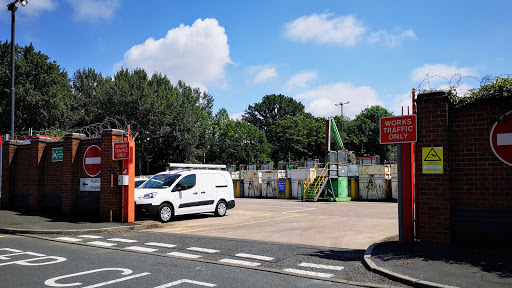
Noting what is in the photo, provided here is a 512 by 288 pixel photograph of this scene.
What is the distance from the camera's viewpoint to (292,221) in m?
14.7

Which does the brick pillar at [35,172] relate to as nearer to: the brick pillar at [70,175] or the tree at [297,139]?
the brick pillar at [70,175]

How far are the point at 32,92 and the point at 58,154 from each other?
28845mm

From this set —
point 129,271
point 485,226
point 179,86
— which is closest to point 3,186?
point 129,271

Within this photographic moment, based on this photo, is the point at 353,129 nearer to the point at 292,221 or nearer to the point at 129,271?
the point at 292,221

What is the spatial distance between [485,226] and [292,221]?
25.9ft

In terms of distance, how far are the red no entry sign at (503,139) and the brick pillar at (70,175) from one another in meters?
13.3

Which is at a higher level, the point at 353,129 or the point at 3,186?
the point at 353,129

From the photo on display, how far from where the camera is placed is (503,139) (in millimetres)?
7500

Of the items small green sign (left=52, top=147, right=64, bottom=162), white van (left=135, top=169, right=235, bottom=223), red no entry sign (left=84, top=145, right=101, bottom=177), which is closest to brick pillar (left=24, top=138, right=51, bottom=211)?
small green sign (left=52, top=147, right=64, bottom=162)

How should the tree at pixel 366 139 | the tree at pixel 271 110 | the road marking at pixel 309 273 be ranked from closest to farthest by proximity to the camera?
the road marking at pixel 309 273, the tree at pixel 366 139, the tree at pixel 271 110

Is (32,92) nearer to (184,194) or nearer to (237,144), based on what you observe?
(184,194)

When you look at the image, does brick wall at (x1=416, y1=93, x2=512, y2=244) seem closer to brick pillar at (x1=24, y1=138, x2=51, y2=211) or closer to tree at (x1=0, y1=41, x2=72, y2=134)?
brick pillar at (x1=24, y1=138, x2=51, y2=211)

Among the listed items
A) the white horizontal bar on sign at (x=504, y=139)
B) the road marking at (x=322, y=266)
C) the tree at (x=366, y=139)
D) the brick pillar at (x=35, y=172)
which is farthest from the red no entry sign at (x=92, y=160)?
the tree at (x=366, y=139)

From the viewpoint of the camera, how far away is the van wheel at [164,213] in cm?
1377
